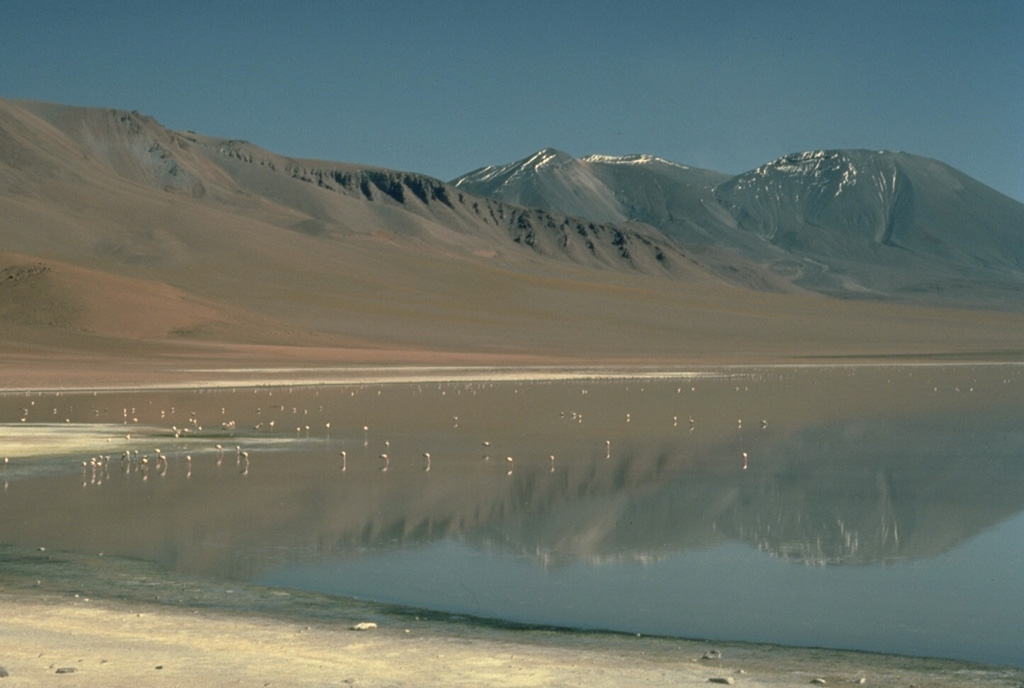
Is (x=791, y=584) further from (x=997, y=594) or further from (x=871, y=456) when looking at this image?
(x=871, y=456)

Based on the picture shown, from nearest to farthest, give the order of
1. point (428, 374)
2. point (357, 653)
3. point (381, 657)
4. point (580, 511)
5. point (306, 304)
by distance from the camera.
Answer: point (381, 657) → point (357, 653) → point (580, 511) → point (428, 374) → point (306, 304)

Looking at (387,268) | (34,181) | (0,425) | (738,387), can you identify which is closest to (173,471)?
(0,425)

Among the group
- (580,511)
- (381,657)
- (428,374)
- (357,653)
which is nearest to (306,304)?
(428,374)

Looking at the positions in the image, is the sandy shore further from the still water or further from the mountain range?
the mountain range

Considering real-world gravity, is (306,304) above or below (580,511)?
above

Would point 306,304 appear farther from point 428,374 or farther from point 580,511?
point 580,511

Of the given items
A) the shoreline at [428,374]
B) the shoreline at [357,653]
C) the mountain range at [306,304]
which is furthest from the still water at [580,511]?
the mountain range at [306,304]
